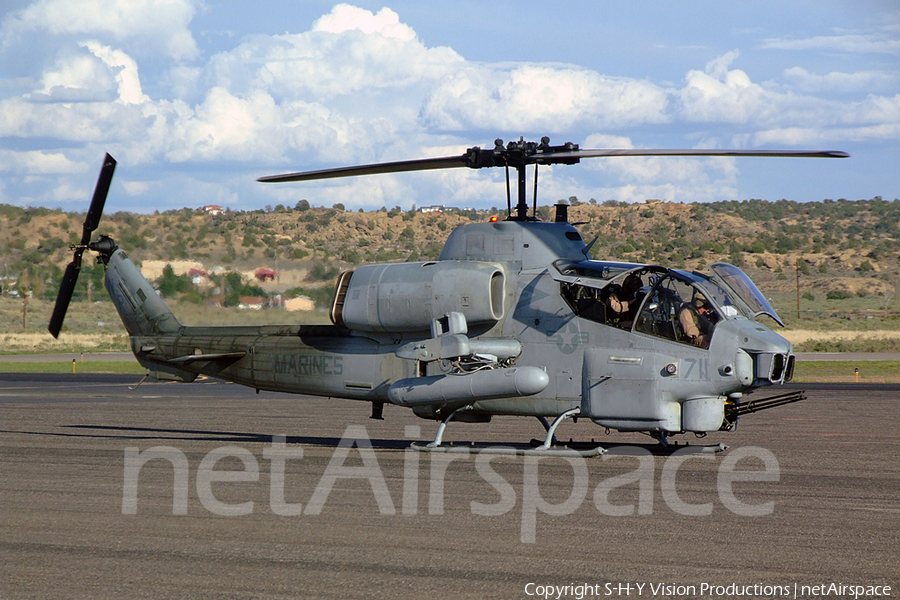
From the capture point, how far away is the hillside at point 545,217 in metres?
22.5

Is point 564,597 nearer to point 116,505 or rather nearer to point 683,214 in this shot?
point 116,505

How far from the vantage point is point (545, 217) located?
76.2 metres

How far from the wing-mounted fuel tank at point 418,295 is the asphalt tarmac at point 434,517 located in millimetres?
2141

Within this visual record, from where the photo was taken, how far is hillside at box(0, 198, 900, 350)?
73.9 feet

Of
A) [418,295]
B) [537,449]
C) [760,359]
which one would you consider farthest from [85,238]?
[760,359]

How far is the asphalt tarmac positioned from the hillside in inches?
190

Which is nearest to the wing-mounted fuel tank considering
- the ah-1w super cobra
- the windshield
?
the ah-1w super cobra

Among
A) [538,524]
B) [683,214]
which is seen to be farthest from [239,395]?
[683,214]

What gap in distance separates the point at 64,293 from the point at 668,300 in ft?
36.1

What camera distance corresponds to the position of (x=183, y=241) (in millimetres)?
23531

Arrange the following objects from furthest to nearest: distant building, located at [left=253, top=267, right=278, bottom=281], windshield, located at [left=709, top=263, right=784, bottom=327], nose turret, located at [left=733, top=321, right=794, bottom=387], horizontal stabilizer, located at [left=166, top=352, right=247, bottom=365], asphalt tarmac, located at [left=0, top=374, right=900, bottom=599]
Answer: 1. distant building, located at [left=253, top=267, right=278, bottom=281]
2. horizontal stabilizer, located at [left=166, top=352, right=247, bottom=365]
3. windshield, located at [left=709, top=263, right=784, bottom=327]
4. nose turret, located at [left=733, top=321, right=794, bottom=387]
5. asphalt tarmac, located at [left=0, top=374, right=900, bottom=599]

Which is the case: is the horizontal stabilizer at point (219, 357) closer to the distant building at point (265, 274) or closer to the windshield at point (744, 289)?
the distant building at point (265, 274)

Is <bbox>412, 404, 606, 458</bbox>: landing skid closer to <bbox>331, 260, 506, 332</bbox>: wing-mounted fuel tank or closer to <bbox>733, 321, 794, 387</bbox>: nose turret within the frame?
<bbox>331, 260, 506, 332</bbox>: wing-mounted fuel tank

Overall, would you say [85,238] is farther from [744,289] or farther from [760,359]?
[760,359]
